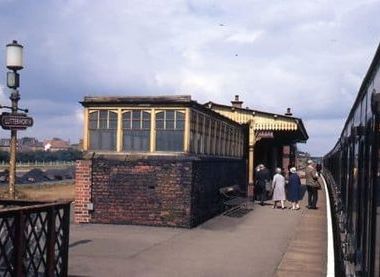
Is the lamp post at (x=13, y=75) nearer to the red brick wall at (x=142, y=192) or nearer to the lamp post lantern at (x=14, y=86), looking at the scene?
the lamp post lantern at (x=14, y=86)

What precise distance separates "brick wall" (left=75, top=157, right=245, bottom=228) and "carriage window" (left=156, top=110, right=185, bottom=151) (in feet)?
1.28

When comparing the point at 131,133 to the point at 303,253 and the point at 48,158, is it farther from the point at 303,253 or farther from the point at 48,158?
the point at 48,158

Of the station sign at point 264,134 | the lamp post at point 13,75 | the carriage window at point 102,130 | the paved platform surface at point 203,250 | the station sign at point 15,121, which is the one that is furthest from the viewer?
the station sign at point 264,134

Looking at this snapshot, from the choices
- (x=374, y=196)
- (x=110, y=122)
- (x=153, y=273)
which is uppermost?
(x=110, y=122)

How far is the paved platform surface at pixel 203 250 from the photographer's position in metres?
9.82

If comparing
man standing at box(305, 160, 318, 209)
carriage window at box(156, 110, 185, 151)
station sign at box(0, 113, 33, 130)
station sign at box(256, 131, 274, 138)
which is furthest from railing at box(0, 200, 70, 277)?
station sign at box(256, 131, 274, 138)

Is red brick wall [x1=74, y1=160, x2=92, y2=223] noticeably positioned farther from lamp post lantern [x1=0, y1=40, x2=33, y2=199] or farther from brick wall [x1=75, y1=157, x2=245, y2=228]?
lamp post lantern [x1=0, y1=40, x2=33, y2=199]

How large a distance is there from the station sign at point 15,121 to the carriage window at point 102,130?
3.84 m

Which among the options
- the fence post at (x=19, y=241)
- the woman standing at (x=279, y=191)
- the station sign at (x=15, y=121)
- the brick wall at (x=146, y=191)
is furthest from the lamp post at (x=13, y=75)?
the woman standing at (x=279, y=191)

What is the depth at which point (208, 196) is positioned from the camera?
16688 millimetres

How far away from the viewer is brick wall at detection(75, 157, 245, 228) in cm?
1460

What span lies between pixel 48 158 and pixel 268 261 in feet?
336

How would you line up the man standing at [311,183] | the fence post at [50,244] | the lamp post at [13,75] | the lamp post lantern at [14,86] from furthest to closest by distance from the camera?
the man standing at [311,183]
the lamp post at [13,75]
the lamp post lantern at [14,86]
the fence post at [50,244]

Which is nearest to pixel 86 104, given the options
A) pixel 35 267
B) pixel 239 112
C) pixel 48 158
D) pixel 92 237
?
pixel 92 237
